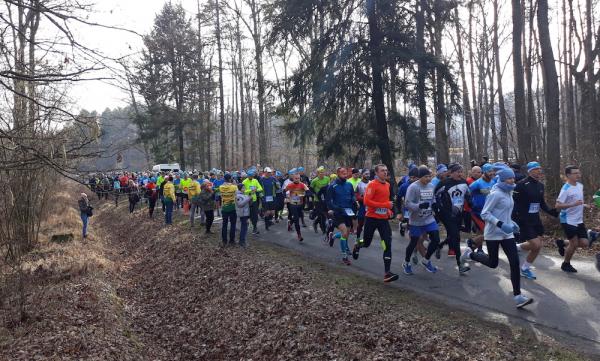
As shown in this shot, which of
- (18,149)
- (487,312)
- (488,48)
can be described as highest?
(488,48)

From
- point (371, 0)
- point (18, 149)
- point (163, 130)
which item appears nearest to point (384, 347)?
point (18, 149)

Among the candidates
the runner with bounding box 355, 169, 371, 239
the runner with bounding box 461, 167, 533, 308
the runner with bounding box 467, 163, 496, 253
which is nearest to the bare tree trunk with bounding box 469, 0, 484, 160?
the runner with bounding box 355, 169, 371, 239

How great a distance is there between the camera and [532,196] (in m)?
8.42

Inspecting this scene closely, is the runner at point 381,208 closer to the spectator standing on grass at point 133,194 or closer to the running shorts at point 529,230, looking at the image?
the running shorts at point 529,230

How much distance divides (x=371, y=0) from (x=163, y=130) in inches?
953

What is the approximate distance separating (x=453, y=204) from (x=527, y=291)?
240 cm

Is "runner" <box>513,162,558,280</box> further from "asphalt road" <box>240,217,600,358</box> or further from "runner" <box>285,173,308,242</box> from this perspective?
"runner" <box>285,173,308,242</box>

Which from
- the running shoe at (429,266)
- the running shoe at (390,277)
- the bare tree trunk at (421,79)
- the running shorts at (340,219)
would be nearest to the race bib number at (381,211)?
the running shoe at (390,277)

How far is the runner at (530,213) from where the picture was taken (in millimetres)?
8102

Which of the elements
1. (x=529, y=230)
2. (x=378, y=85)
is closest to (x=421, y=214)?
(x=529, y=230)

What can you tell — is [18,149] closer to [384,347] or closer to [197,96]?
[384,347]

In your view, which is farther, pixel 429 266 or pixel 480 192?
pixel 480 192

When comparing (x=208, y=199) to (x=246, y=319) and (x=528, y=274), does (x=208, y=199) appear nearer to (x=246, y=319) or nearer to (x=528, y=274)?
(x=246, y=319)

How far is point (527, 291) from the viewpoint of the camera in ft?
24.2
